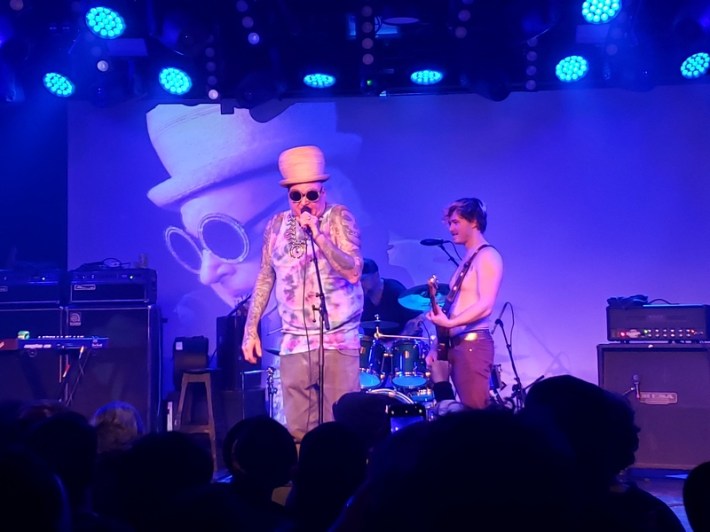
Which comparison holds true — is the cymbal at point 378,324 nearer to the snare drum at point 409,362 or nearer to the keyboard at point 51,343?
the snare drum at point 409,362

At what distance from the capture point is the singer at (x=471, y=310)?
5.26 meters

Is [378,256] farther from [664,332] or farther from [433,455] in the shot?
[433,455]

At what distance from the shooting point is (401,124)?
8594mm

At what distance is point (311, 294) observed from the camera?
15.9 ft

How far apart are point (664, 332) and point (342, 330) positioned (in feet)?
10.5

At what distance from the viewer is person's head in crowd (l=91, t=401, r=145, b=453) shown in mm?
3166

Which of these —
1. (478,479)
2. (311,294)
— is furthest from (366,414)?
(478,479)

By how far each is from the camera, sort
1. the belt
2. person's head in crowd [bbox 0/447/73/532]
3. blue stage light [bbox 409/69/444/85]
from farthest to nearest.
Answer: blue stage light [bbox 409/69/444/85], the belt, person's head in crowd [bbox 0/447/73/532]

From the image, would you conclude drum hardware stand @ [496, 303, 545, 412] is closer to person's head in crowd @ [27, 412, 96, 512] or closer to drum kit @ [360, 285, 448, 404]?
drum kit @ [360, 285, 448, 404]

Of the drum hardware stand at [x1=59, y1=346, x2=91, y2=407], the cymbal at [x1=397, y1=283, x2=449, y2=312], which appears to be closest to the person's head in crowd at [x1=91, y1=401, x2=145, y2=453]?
the cymbal at [x1=397, y1=283, x2=449, y2=312]

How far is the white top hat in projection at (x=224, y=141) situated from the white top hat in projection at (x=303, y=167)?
3664 mm

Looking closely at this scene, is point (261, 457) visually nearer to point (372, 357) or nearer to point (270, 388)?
point (372, 357)

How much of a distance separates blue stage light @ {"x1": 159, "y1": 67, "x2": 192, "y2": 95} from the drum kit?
2.77 m

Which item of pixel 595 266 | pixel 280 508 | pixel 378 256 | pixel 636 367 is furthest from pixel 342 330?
pixel 595 266
